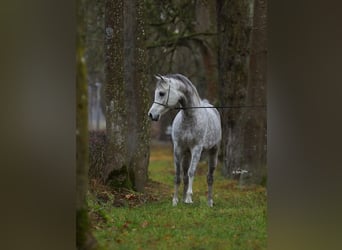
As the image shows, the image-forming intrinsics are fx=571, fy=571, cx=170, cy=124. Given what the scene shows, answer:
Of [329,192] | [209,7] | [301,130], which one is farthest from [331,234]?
[209,7]

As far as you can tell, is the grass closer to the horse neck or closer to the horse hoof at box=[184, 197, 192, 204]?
the horse hoof at box=[184, 197, 192, 204]

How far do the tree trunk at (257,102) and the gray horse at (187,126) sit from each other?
220 mm

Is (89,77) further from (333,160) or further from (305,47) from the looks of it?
(333,160)

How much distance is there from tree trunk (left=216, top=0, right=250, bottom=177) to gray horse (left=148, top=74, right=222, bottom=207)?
3.4 inches

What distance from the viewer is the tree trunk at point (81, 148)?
364 centimetres

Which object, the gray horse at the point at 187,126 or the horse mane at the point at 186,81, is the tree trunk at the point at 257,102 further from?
the horse mane at the point at 186,81

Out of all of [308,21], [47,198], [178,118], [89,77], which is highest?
[308,21]

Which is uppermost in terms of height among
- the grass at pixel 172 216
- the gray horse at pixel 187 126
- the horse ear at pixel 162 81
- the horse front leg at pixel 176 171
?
the horse ear at pixel 162 81

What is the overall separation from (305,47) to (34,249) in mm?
2214

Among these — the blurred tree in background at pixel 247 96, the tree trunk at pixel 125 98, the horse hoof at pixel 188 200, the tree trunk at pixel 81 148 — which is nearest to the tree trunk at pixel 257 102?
the blurred tree in background at pixel 247 96

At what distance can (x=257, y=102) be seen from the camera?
12.6 feet

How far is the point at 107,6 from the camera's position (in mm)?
3803

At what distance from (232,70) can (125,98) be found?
33.3 inches

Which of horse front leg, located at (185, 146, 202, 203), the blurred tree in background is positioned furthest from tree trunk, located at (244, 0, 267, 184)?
horse front leg, located at (185, 146, 202, 203)
